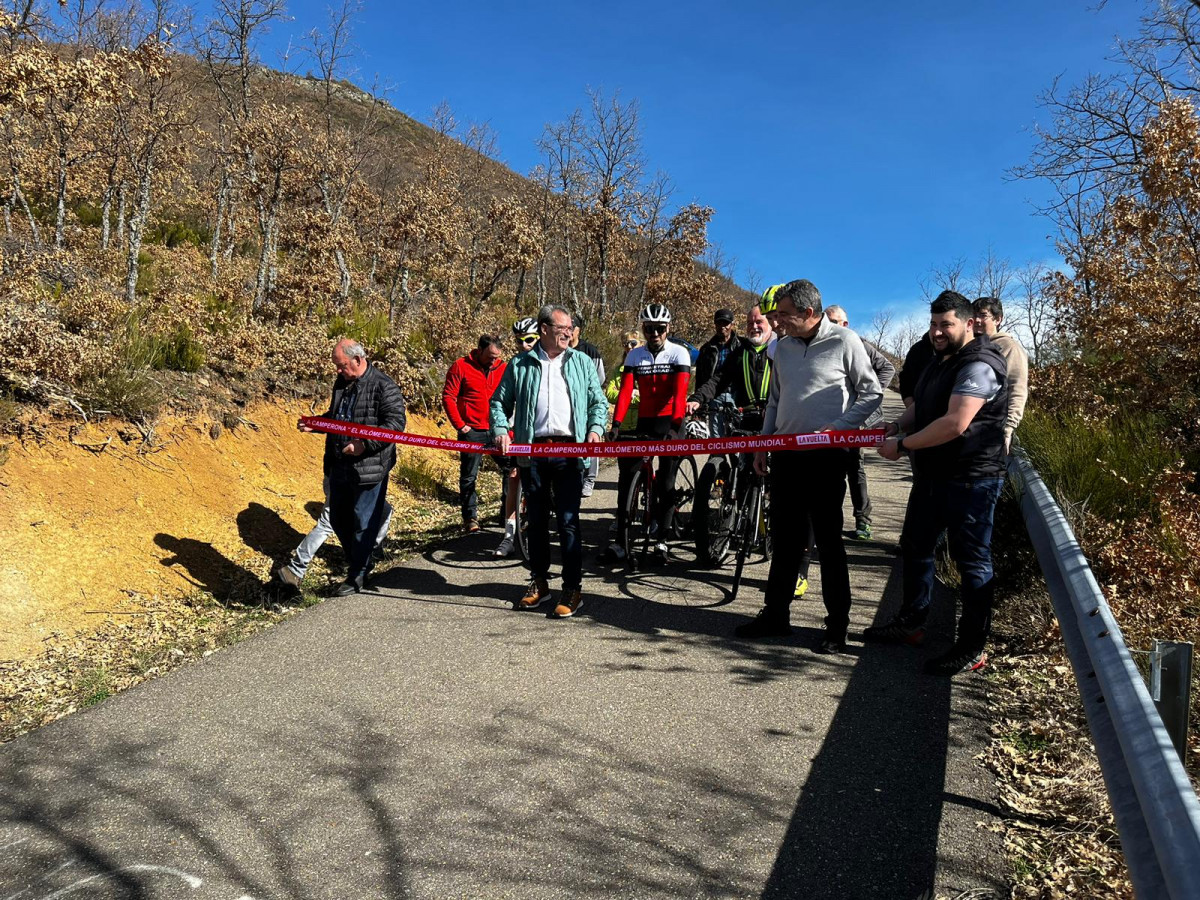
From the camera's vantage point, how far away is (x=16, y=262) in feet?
26.2

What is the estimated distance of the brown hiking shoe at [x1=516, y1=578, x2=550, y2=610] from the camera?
570 centimetres

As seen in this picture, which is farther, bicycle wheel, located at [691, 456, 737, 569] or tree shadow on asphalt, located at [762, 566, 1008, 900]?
bicycle wheel, located at [691, 456, 737, 569]

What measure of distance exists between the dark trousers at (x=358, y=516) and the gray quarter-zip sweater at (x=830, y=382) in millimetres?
3175

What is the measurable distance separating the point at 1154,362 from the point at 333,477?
7.12 metres

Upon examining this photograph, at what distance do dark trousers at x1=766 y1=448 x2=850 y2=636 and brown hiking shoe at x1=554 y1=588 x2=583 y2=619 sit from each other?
4.56 feet

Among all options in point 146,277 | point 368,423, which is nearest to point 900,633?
point 368,423

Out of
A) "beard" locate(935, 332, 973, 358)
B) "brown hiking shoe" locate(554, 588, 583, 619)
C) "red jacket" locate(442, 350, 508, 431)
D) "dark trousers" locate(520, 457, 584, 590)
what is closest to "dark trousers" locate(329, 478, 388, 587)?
"dark trousers" locate(520, 457, 584, 590)

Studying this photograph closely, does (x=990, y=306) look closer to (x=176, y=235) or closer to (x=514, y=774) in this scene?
(x=514, y=774)

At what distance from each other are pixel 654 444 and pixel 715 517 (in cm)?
120

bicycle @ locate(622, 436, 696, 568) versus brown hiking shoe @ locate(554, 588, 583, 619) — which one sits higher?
bicycle @ locate(622, 436, 696, 568)

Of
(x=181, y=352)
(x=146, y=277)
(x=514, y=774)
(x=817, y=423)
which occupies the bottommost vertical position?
(x=514, y=774)

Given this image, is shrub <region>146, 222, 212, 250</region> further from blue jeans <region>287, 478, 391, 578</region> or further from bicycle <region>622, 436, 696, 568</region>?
bicycle <region>622, 436, 696, 568</region>

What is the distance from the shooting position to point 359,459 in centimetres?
594

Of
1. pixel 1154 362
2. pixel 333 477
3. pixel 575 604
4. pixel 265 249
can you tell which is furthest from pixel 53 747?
→ pixel 265 249
